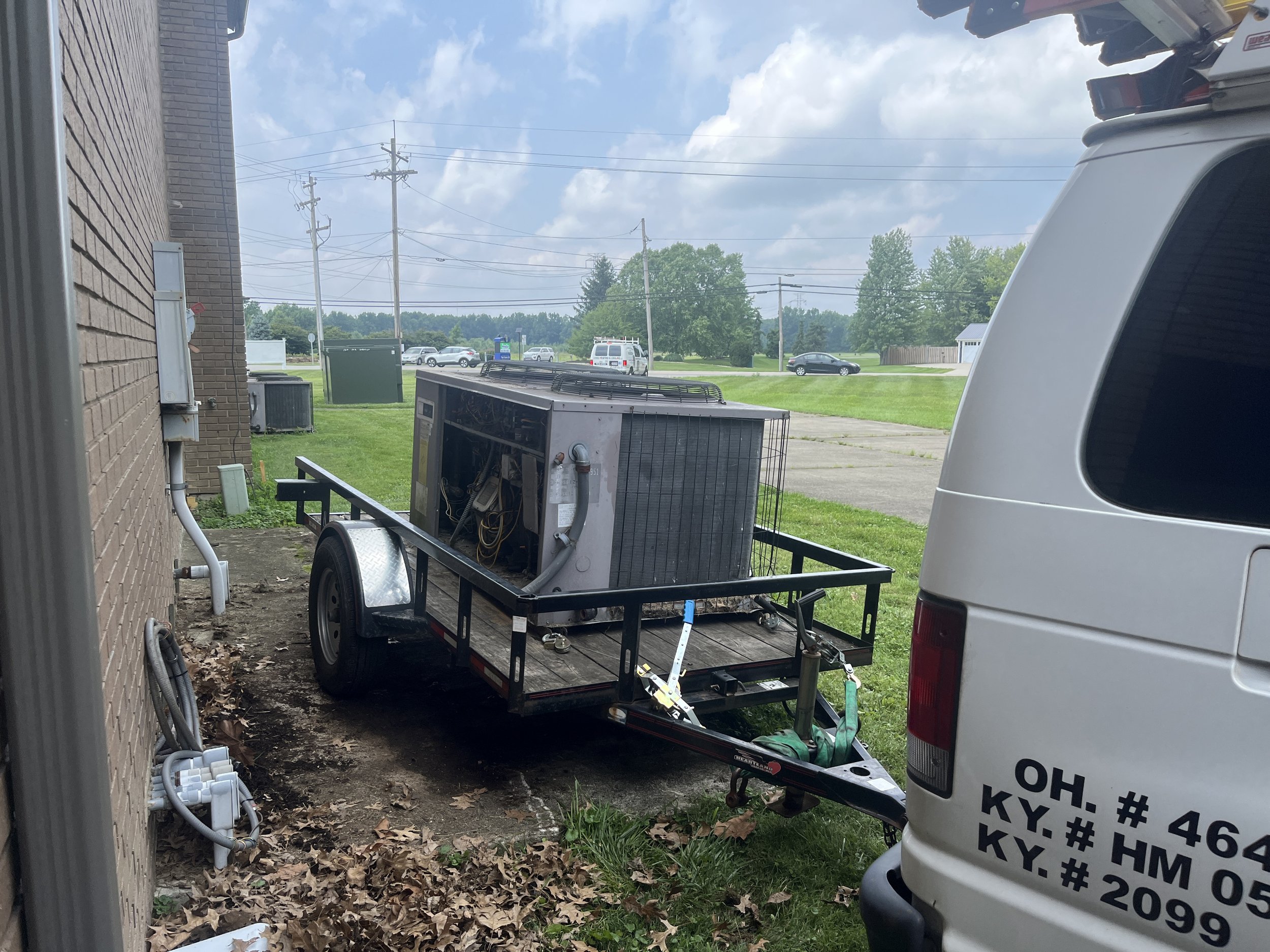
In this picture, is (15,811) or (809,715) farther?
(809,715)

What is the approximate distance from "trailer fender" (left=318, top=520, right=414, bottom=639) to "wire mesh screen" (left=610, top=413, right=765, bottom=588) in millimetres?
1358

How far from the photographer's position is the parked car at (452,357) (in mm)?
59347

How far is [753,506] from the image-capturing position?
5.11m

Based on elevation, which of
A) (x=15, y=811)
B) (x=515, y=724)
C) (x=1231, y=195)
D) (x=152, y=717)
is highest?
(x=1231, y=195)

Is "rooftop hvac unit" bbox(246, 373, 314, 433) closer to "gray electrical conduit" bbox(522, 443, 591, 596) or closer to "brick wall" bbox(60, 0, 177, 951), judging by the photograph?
"brick wall" bbox(60, 0, 177, 951)

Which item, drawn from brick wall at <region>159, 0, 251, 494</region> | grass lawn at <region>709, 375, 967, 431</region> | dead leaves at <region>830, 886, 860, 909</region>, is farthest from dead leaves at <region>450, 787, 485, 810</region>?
grass lawn at <region>709, 375, 967, 431</region>

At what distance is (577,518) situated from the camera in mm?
4508

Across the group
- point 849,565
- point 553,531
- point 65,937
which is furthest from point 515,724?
point 65,937

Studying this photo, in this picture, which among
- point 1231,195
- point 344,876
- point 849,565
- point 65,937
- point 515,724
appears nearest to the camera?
point 65,937

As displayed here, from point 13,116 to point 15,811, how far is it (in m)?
1.13

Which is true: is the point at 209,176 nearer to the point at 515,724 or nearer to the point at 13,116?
the point at 515,724

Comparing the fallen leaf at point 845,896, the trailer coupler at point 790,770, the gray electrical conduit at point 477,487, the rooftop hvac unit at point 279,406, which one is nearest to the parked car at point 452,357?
the rooftop hvac unit at point 279,406

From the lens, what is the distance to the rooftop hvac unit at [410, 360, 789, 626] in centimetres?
455

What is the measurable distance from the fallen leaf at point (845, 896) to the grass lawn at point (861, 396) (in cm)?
1951
